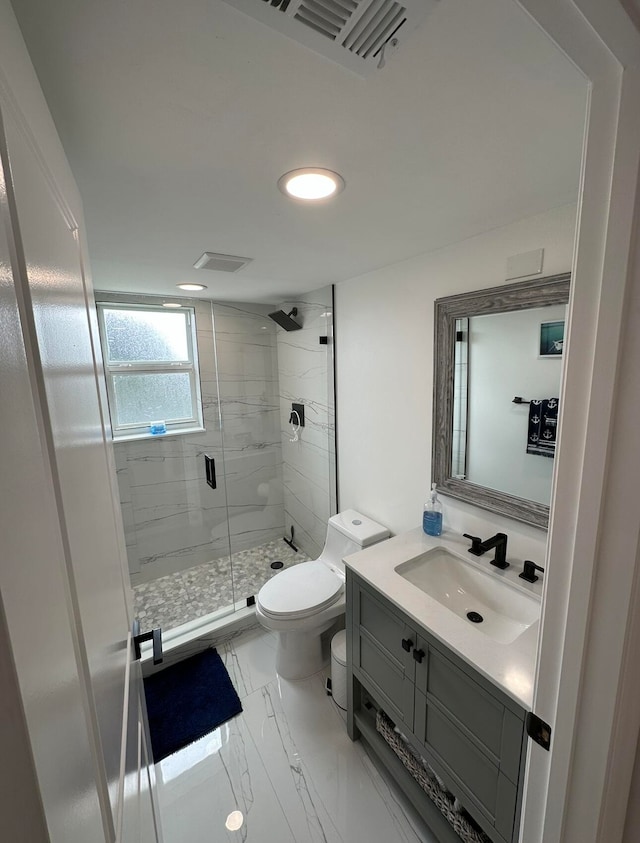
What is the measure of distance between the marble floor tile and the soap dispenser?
106 cm

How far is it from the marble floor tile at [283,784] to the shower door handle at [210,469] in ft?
4.73

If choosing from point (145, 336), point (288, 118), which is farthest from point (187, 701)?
point (288, 118)

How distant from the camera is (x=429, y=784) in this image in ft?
4.30

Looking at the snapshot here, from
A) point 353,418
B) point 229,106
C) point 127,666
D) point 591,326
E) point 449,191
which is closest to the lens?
point 591,326

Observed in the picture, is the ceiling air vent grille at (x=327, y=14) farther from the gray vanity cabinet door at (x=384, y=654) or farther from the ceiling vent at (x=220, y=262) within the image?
the gray vanity cabinet door at (x=384, y=654)

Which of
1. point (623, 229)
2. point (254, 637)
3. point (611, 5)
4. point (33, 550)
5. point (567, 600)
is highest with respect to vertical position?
point (611, 5)

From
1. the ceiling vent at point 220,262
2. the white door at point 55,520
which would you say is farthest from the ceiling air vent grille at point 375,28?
the ceiling vent at point 220,262

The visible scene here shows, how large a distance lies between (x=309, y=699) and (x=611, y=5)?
98.5 inches

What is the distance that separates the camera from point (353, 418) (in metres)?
2.24

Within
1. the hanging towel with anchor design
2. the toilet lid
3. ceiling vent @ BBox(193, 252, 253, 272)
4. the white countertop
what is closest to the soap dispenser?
the white countertop

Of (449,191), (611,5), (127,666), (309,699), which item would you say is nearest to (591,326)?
(611,5)

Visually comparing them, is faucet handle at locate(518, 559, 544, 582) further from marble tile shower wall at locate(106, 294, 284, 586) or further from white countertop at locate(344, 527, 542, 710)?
marble tile shower wall at locate(106, 294, 284, 586)

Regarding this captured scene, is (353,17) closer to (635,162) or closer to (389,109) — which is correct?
(389,109)

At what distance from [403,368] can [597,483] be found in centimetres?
132
